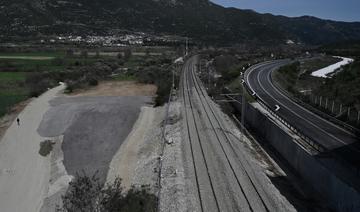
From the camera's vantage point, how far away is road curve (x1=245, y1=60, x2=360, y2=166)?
98.7ft

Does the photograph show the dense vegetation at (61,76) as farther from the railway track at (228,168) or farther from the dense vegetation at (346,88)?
the dense vegetation at (346,88)

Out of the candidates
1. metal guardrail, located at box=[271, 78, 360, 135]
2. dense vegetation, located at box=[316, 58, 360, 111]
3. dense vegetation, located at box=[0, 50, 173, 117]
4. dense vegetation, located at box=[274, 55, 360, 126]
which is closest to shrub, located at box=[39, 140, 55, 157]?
dense vegetation, located at box=[0, 50, 173, 117]

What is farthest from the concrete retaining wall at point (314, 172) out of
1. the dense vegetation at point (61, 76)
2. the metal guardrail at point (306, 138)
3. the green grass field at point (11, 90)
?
the green grass field at point (11, 90)

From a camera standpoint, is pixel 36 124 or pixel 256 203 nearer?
pixel 256 203

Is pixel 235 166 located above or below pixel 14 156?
above

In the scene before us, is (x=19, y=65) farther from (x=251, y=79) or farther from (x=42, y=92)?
(x=251, y=79)

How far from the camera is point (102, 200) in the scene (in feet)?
68.2

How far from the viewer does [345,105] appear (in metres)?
44.1

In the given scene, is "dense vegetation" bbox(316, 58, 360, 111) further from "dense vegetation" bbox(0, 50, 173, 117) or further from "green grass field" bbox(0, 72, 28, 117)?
"green grass field" bbox(0, 72, 28, 117)

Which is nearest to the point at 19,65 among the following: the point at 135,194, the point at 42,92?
the point at 42,92

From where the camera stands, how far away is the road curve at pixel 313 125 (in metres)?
30.1

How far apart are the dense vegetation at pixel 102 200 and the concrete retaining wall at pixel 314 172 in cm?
934

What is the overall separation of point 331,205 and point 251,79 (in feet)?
169

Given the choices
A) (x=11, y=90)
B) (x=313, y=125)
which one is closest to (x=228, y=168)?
(x=313, y=125)
